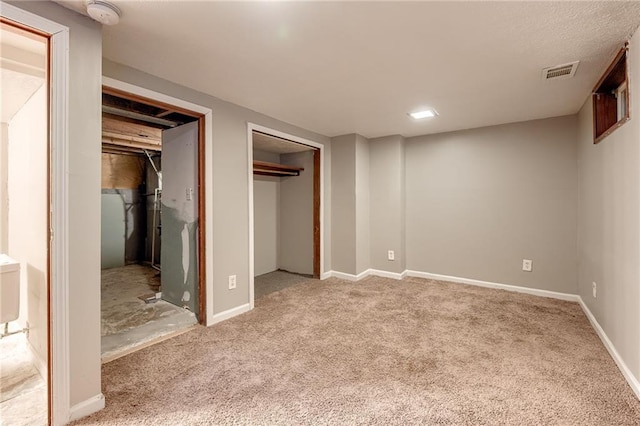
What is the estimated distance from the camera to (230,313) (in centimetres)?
287

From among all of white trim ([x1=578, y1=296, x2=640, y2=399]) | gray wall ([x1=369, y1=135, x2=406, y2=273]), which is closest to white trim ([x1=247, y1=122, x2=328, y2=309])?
gray wall ([x1=369, y1=135, x2=406, y2=273])

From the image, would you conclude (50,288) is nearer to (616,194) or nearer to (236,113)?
(236,113)

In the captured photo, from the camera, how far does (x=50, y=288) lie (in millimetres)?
1458

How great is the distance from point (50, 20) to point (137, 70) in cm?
78

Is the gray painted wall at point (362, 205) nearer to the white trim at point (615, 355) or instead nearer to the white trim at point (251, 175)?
the white trim at point (251, 175)

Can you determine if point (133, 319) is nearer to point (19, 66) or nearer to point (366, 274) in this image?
point (19, 66)

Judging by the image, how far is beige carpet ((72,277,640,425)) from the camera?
1544 mm

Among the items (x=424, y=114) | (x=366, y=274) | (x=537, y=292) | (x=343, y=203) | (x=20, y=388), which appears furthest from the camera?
(x=366, y=274)

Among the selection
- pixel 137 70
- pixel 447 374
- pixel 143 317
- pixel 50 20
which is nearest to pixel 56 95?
pixel 50 20

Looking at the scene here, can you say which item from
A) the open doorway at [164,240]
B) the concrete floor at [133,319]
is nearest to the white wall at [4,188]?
the open doorway at [164,240]

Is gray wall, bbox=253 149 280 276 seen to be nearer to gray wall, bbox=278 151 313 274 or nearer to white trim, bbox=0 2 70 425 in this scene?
gray wall, bbox=278 151 313 274

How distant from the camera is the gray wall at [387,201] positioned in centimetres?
430

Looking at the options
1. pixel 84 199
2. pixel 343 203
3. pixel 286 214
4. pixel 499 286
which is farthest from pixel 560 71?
pixel 286 214

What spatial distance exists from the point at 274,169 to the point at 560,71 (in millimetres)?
3229
